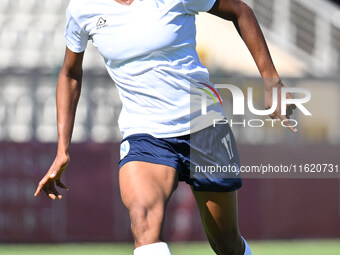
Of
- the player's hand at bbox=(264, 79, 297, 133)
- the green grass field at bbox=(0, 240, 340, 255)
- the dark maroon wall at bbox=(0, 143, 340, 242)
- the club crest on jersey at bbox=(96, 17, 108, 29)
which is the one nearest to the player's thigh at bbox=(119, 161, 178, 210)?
the player's hand at bbox=(264, 79, 297, 133)

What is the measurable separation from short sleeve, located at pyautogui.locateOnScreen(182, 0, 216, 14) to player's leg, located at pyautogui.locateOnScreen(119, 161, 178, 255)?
2.94ft

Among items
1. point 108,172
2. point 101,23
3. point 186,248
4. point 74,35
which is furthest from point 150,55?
point 108,172

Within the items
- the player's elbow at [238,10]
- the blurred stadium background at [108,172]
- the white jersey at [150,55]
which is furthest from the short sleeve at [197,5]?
the blurred stadium background at [108,172]

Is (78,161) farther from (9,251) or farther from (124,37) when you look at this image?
(124,37)

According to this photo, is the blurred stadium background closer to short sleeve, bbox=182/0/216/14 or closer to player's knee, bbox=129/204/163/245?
short sleeve, bbox=182/0/216/14

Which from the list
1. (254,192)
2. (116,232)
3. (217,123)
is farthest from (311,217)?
(217,123)

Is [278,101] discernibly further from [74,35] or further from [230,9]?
[74,35]

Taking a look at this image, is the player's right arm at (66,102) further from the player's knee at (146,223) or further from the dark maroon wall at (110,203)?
the dark maroon wall at (110,203)

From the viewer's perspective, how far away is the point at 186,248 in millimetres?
11398

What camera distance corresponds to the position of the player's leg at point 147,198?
15.3 ft

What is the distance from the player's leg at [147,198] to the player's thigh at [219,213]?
50 cm

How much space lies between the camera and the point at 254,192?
12.0 m

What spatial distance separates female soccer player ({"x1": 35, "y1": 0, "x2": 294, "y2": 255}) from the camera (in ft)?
16.0

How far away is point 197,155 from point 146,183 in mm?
497
